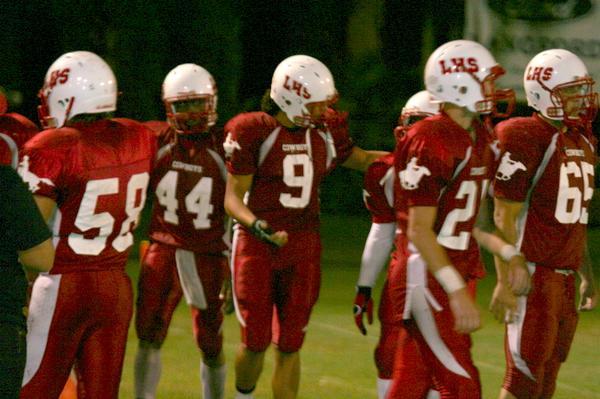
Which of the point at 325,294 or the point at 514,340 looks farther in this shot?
the point at 325,294

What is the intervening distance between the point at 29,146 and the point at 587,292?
2.54 meters

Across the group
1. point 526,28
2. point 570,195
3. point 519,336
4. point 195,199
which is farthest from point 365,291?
point 526,28

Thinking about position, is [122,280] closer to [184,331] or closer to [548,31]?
[184,331]

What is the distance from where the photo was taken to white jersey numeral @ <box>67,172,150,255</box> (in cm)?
456

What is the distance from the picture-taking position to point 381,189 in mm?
5719

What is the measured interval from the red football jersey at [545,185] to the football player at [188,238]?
4.85ft

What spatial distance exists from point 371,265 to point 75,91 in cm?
171

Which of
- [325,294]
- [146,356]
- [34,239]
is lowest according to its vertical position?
[325,294]

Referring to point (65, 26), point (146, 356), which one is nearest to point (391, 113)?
point (65, 26)

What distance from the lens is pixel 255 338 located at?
5.72 meters

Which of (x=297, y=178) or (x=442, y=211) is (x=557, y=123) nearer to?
(x=442, y=211)

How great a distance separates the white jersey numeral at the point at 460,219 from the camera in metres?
4.48

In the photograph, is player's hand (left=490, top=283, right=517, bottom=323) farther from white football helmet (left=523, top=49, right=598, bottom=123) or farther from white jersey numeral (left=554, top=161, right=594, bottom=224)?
white football helmet (left=523, top=49, right=598, bottom=123)

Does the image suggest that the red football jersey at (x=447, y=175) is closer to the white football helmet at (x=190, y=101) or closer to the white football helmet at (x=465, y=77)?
the white football helmet at (x=465, y=77)
